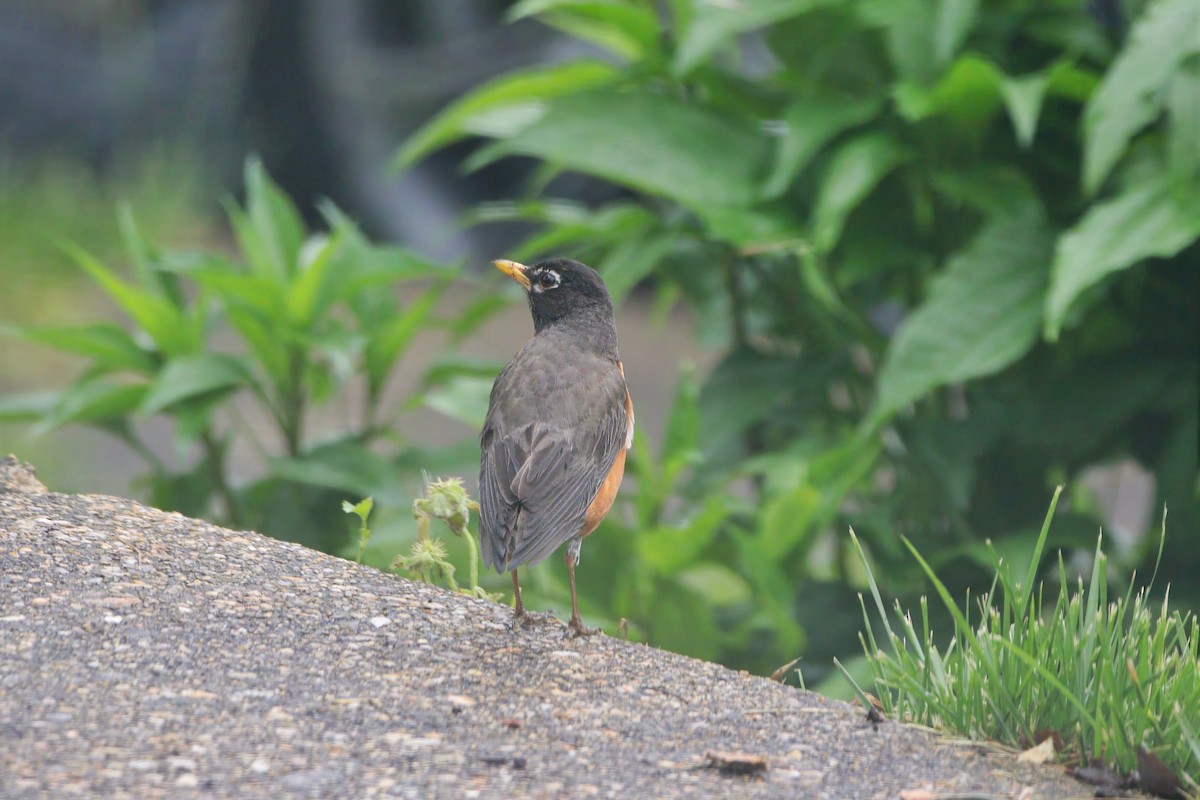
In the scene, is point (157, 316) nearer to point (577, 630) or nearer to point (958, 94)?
point (577, 630)

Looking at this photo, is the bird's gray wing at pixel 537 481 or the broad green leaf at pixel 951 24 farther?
the broad green leaf at pixel 951 24

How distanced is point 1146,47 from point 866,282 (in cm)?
143

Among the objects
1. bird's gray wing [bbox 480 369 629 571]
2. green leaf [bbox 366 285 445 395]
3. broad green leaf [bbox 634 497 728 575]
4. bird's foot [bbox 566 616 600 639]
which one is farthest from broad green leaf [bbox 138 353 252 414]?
bird's foot [bbox 566 616 600 639]

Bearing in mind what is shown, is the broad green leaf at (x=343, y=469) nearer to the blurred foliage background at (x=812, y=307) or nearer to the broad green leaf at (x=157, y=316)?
the blurred foliage background at (x=812, y=307)

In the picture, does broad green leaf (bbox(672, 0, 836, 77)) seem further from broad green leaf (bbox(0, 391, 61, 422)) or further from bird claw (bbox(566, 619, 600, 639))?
broad green leaf (bbox(0, 391, 61, 422))

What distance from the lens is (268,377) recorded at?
5.20 m

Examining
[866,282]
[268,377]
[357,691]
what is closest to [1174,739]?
[357,691]

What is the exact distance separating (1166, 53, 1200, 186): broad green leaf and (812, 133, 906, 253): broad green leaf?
823mm

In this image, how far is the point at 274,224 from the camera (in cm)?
544

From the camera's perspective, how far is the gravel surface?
95.9 inches

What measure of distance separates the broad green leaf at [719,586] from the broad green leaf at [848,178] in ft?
4.13

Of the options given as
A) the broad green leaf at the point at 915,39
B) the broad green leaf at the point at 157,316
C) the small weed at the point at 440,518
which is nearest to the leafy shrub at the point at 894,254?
the broad green leaf at the point at 915,39

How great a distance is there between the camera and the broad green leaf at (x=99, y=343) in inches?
194

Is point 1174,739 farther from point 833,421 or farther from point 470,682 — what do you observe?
point 833,421
